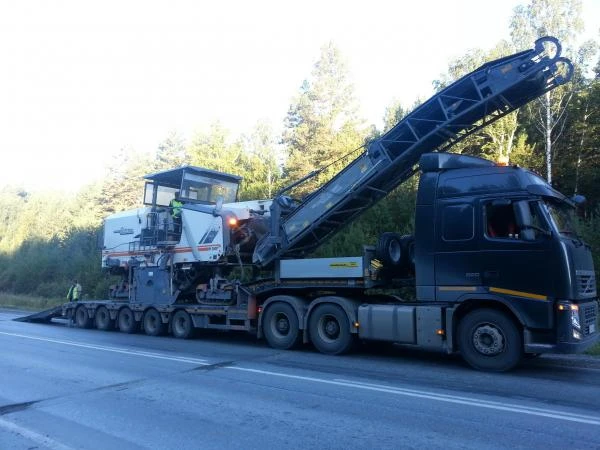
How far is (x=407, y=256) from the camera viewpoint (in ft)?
34.8

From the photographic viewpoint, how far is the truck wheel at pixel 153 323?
14.3 metres

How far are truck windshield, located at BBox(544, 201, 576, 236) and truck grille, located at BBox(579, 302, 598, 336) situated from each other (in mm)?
1156

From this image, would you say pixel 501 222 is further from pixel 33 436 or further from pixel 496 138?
pixel 496 138

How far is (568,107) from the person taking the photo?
2638 centimetres

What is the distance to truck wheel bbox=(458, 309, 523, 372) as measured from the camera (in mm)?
8180

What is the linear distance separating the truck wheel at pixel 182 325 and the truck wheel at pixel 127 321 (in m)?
1.83

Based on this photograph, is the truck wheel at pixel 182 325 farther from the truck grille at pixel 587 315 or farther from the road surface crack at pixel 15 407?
the truck grille at pixel 587 315

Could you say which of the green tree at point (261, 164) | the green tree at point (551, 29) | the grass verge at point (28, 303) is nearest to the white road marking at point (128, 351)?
the grass verge at point (28, 303)

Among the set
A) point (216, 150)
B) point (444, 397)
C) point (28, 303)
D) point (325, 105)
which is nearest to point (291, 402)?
point (444, 397)

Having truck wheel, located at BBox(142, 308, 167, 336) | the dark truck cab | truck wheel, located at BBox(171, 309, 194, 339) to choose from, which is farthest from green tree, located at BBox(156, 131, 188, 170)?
the dark truck cab

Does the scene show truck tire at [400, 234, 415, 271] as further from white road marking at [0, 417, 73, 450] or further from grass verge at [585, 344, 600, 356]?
white road marking at [0, 417, 73, 450]

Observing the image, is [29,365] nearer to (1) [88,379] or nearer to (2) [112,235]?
(1) [88,379]

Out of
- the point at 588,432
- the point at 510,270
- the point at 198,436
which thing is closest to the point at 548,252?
the point at 510,270

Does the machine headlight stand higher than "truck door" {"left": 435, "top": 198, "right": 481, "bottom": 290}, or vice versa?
"truck door" {"left": 435, "top": 198, "right": 481, "bottom": 290}
